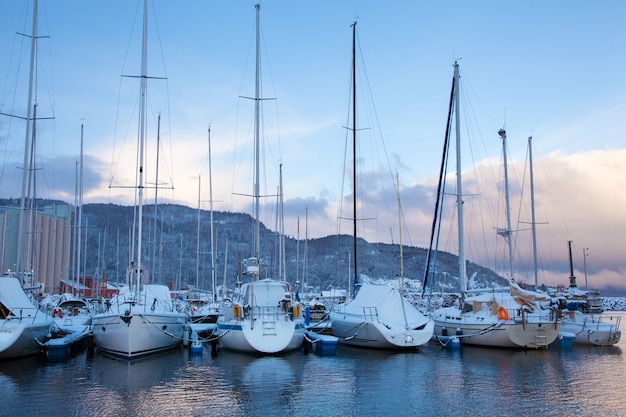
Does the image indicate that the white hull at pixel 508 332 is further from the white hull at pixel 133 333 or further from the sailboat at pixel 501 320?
the white hull at pixel 133 333

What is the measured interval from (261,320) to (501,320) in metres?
12.8

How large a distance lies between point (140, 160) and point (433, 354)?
17432 millimetres

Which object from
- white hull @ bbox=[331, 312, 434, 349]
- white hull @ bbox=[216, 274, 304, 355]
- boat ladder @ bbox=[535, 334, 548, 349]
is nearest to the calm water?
white hull @ bbox=[216, 274, 304, 355]

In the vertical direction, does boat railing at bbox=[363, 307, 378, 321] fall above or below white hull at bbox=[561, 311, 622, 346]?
above

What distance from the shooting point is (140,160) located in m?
26.9

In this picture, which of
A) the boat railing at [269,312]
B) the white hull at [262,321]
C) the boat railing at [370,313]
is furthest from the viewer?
the boat railing at [370,313]

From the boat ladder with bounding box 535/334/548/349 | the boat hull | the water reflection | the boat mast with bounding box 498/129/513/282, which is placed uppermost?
the boat mast with bounding box 498/129/513/282

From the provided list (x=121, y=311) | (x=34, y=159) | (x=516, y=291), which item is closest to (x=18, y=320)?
(x=121, y=311)

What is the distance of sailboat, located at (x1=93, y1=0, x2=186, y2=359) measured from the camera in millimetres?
23250

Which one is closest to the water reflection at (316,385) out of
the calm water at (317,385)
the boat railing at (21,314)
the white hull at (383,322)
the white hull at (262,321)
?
the calm water at (317,385)

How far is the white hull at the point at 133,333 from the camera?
23156 millimetres

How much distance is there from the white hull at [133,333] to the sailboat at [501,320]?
15.1 metres

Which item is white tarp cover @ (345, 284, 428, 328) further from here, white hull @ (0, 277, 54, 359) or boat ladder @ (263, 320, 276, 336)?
white hull @ (0, 277, 54, 359)

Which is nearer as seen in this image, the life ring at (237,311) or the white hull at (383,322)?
the life ring at (237,311)
